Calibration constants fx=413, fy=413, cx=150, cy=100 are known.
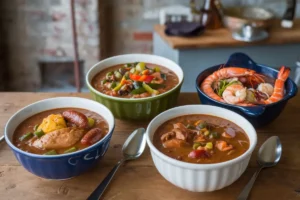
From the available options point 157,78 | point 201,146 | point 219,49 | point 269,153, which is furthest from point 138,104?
point 219,49

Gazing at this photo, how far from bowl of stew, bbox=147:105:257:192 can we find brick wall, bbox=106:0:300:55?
185cm

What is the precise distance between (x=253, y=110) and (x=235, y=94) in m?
0.10

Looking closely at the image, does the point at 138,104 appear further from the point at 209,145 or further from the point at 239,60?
the point at 239,60

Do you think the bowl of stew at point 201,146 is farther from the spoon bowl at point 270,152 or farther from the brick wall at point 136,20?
the brick wall at point 136,20

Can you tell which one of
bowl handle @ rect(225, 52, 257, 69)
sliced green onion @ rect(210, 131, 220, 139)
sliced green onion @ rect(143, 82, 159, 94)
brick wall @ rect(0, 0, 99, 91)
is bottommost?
brick wall @ rect(0, 0, 99, 91)

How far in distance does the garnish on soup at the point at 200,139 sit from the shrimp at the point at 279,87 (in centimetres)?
17

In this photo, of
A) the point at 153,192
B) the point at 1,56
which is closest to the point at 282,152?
the point at 153,192

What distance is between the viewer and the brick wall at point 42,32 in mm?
2695

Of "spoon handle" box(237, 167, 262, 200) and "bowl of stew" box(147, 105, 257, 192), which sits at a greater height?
"bowl of stew" box(147, 105, 257, 192)

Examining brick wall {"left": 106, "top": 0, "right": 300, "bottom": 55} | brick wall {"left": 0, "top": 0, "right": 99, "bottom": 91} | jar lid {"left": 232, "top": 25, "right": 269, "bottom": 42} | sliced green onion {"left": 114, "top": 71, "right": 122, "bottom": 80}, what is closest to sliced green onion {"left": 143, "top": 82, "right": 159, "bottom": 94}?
sliced green onion {"left": 114, "top": 71, "right": 122, "bottom": 80}

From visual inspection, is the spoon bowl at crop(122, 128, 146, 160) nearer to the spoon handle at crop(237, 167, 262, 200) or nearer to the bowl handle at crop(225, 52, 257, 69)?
the spoon handle at crop(237, 167, 262, 200)

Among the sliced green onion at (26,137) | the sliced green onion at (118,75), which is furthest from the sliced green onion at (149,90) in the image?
the sliced green onion at (26,137)

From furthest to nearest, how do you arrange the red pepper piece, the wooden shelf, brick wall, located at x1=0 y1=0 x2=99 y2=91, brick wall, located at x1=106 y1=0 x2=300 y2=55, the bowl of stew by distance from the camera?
brick wall, located at x1=106 y1=0 x2=300 y2=55
brick wall, located at x1=0 y1=0 x2=99 y2=91
the wooden shelf
the red pepper piece
the bowl of stew

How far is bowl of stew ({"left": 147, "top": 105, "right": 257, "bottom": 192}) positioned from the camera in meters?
0.90
